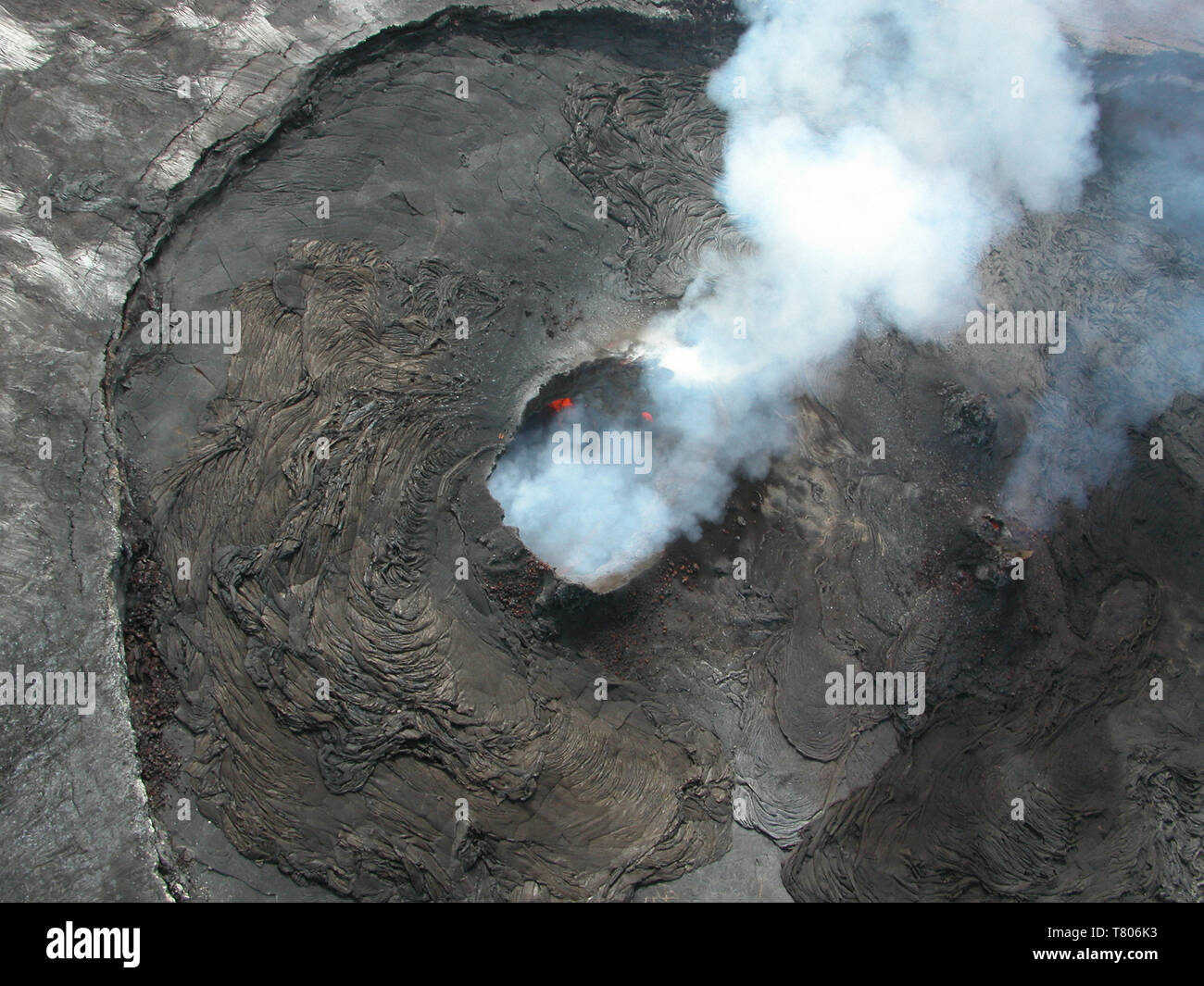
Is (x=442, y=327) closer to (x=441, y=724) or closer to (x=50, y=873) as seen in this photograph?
(x=441, y=724)

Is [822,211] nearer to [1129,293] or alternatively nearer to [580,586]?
[1129,293]

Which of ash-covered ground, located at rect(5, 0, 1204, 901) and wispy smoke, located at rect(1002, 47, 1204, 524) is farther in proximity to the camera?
wispy smoke, located at rect(1002, 47, 1204, 524)

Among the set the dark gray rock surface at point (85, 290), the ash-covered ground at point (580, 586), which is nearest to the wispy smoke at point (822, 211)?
the ash-covered ground at point (580, 586)

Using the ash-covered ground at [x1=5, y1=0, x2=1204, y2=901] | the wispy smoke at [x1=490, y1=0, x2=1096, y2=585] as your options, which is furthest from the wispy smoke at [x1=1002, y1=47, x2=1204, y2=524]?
the wispy smoke at [x1=490, y1=0, x2=1096, y2=585]

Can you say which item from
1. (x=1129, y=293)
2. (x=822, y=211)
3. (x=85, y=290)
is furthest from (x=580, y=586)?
(x=1129, y=293)

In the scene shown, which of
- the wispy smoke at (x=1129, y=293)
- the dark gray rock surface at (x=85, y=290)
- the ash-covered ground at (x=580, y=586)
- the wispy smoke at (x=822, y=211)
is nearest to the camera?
the dark gray rock surface at (x=85, y=290)

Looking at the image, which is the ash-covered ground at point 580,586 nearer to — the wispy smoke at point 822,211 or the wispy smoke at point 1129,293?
the wispy smoke at point 1129,293

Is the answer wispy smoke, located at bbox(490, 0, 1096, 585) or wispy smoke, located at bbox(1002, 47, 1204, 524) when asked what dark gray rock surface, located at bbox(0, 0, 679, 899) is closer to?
wispy smoke, located at bbox(490, 0, 1096, 585)
